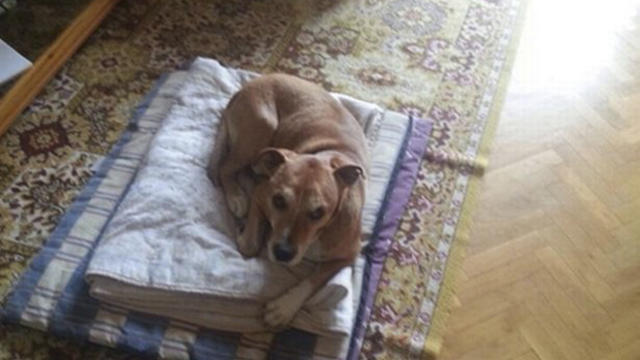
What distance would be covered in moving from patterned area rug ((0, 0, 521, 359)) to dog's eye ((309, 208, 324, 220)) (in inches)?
16.7

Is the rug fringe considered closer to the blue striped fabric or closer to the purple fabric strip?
the purple fabric strip

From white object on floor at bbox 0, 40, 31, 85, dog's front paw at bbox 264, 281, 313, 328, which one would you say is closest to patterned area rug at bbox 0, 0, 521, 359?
white object on floor at bbox 0, 40, 31, 85

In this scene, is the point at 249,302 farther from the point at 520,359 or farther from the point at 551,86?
the point at 551,86

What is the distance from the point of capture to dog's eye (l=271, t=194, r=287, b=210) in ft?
5.35

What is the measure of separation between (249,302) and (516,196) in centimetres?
115

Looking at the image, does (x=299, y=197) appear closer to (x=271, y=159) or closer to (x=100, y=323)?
(x=271, y=159)

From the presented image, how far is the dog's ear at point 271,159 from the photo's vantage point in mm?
1699

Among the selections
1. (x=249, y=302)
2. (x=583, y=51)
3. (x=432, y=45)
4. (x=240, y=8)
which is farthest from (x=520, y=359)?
(x=240, y=8)

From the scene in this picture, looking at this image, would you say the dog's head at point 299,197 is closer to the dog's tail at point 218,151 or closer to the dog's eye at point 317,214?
the dog's eye at point 317,214

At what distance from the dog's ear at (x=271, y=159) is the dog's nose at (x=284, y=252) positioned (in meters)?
0.23

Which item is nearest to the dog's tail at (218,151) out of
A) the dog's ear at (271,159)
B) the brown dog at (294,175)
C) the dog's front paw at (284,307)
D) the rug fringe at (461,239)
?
the brown dog at (294,175)

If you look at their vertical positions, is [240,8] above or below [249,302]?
above

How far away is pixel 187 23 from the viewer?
2.77 m

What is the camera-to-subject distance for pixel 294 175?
1646mm
